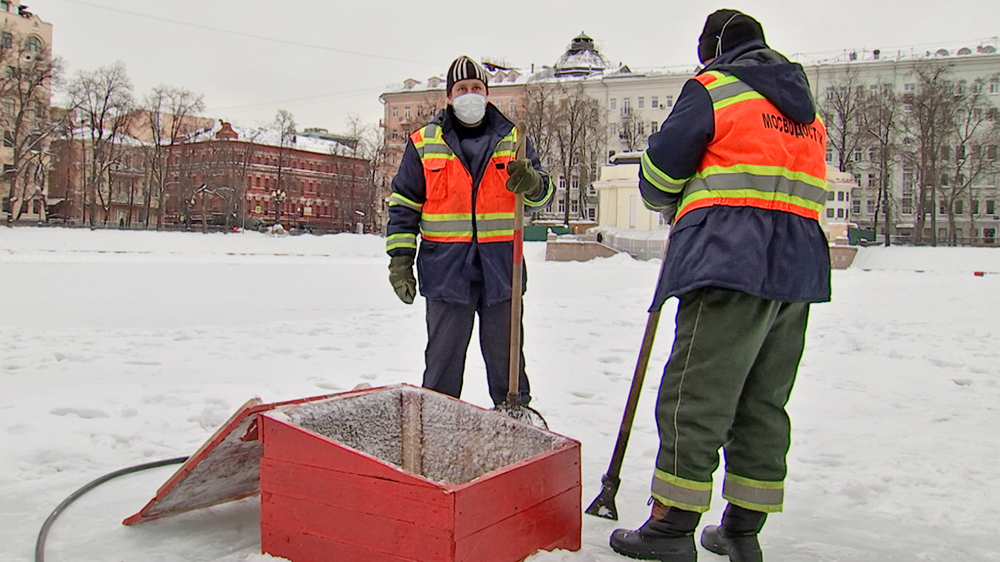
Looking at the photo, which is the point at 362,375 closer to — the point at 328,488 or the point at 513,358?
the point at 513,358

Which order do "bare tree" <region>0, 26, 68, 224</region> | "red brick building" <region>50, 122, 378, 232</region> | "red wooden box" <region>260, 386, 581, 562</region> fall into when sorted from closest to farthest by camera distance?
1. "red wooden box" <region>260, 386, 581, 562</region>
2. "bare tree" <region>0, 26, 68, 224</region>
3. "red brick building" <region>50, 122, 378, 232</region>

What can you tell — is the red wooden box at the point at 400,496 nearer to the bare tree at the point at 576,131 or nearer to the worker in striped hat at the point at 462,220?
the worker in striped hat at the point at 462,220

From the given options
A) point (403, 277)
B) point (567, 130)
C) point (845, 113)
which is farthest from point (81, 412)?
point (567, 130)

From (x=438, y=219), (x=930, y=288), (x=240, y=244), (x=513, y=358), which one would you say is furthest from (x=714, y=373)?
(x=240, y=244)

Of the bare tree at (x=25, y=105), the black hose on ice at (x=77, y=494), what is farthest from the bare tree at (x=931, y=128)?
the bare tree at (x=25, y=105)

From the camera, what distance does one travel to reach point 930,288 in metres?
15.4

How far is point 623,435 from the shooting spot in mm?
2615

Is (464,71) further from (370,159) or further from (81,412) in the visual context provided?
(370,159)

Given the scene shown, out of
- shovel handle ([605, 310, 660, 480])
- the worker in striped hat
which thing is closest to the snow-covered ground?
shovel handle ([605, 310, 660, 480])

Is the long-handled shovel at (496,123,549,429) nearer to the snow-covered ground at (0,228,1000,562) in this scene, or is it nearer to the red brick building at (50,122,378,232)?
the snow-covered ground at (0,228,1000,562)

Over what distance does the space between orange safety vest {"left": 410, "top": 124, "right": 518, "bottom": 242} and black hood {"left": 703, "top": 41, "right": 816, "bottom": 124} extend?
129 cm

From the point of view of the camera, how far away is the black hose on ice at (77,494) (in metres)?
2.27

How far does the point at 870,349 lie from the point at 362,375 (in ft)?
15.2

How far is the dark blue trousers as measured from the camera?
3482mm
